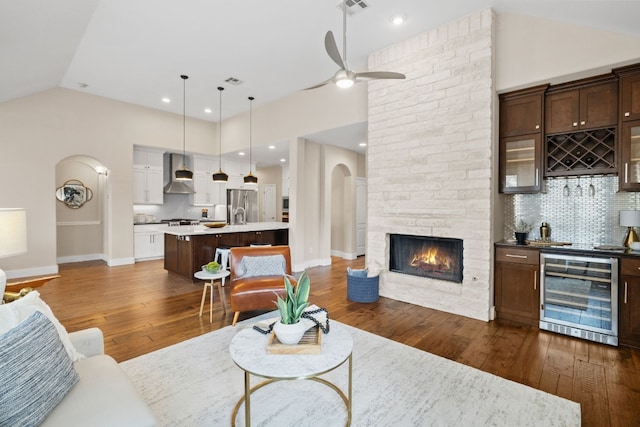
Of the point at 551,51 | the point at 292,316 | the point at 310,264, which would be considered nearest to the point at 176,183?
the point at 310,264

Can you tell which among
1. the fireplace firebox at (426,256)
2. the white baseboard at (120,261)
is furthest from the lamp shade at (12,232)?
the white baseboard at (120,261)

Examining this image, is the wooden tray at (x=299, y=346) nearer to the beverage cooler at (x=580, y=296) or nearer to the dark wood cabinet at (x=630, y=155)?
the beverage cooler at (x=580, y=296)

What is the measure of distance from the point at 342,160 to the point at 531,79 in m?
4.45

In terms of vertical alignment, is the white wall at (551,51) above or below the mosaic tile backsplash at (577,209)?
above

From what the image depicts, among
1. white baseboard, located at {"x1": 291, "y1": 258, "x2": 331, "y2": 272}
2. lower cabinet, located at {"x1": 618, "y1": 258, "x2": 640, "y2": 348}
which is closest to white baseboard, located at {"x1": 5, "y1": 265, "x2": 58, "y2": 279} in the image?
white baseboard, located at {"x1": 291, "y1": 258, "x2": 331, "y2": 272}

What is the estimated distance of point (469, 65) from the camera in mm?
3807

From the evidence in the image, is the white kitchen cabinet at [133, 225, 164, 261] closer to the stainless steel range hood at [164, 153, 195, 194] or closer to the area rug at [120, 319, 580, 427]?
the stainless steel range hood at [164, 153, 195, 194]

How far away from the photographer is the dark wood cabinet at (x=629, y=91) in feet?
10.1

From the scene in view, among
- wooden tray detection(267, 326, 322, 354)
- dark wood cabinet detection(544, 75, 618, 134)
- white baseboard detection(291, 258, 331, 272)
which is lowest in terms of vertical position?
white baseboard detection(291, 258, 331, 272)

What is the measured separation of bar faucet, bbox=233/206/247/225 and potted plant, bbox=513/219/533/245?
714cm

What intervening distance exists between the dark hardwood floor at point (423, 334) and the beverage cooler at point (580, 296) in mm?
138

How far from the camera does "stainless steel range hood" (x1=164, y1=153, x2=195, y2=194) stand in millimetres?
8156

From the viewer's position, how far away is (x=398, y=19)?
12.5 ft

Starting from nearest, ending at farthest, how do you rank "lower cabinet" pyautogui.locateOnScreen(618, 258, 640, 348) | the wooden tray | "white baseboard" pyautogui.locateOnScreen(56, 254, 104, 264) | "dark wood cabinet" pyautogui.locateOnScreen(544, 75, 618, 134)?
the wooden tray
"lower cabinet" pyautogui.locateOnScreen(618, 258, 640, 348)
"dark wood cabinet" pyautogui.locateOnScreen(544, 75, 618, 134)
"white baseboard" pyautogui.locateOnScreen(56, 254, 104, 264)
